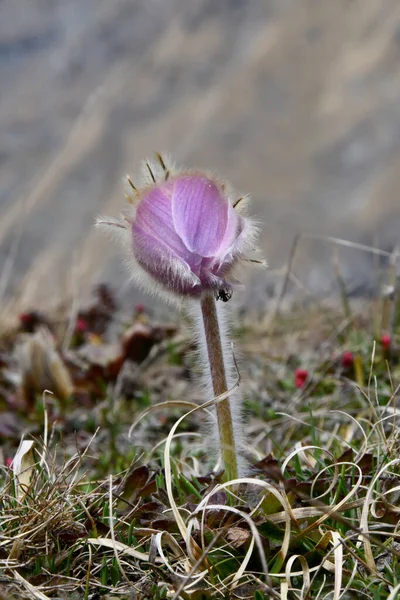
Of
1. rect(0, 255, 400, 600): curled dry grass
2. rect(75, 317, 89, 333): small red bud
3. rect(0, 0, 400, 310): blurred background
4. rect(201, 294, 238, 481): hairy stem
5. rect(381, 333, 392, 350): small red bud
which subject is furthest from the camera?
rect(0, 0, 400, 310): blurred background

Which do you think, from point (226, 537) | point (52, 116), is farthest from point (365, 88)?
point (226, 537)

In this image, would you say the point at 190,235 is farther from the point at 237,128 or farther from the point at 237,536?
the point at 237,128

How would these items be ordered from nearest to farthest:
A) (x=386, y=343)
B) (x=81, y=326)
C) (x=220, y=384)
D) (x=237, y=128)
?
(x=220, y=384) < (x=386, y=343) < (x=81, y=326) < (x=237, y=128)

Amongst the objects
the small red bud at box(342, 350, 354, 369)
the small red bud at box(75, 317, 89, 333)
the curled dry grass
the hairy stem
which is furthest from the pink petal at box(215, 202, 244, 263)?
the small red bud at box(75, 317, 89, 333)

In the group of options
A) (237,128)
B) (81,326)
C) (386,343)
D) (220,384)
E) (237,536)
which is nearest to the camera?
(237,536)

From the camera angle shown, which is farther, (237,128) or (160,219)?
(237,128)

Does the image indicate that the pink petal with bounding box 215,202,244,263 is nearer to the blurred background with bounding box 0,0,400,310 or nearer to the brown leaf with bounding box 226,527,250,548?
the brown leaf with bounding box 226,527,250,548

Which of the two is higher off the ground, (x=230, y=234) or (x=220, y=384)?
(x=230, y=234)

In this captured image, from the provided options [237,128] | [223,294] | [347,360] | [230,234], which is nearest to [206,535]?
[223,294]
